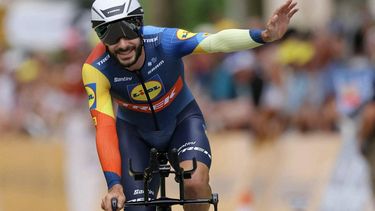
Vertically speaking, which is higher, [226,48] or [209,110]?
[209,110]

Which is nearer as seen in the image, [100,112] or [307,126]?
[100,112]

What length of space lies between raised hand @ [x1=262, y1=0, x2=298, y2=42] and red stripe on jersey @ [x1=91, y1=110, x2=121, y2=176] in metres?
1.44

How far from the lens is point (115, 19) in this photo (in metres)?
10.1

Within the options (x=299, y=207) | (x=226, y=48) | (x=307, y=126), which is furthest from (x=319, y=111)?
(x=226, y=48)

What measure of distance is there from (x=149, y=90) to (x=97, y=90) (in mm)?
433

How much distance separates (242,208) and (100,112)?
14.8ft

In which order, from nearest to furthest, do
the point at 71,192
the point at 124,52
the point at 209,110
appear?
the point at 124,52 → the point at 209,110 → the point at 71,192

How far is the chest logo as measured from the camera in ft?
34.7

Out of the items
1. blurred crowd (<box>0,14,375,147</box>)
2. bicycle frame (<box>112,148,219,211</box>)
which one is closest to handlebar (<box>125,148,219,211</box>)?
bicycle frame (<box>112,148,219,211</box>)

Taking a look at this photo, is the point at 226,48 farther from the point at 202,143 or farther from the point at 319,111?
the point at 319,111

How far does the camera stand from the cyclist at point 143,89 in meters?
10.1

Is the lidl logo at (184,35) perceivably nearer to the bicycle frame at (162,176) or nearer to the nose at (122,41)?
the nose at (122,41)

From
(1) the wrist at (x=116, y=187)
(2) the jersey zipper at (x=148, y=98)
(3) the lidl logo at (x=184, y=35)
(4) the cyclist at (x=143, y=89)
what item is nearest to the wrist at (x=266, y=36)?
(4) the cyclist at (x=143, y=89)

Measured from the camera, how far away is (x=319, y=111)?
50.3 feet
